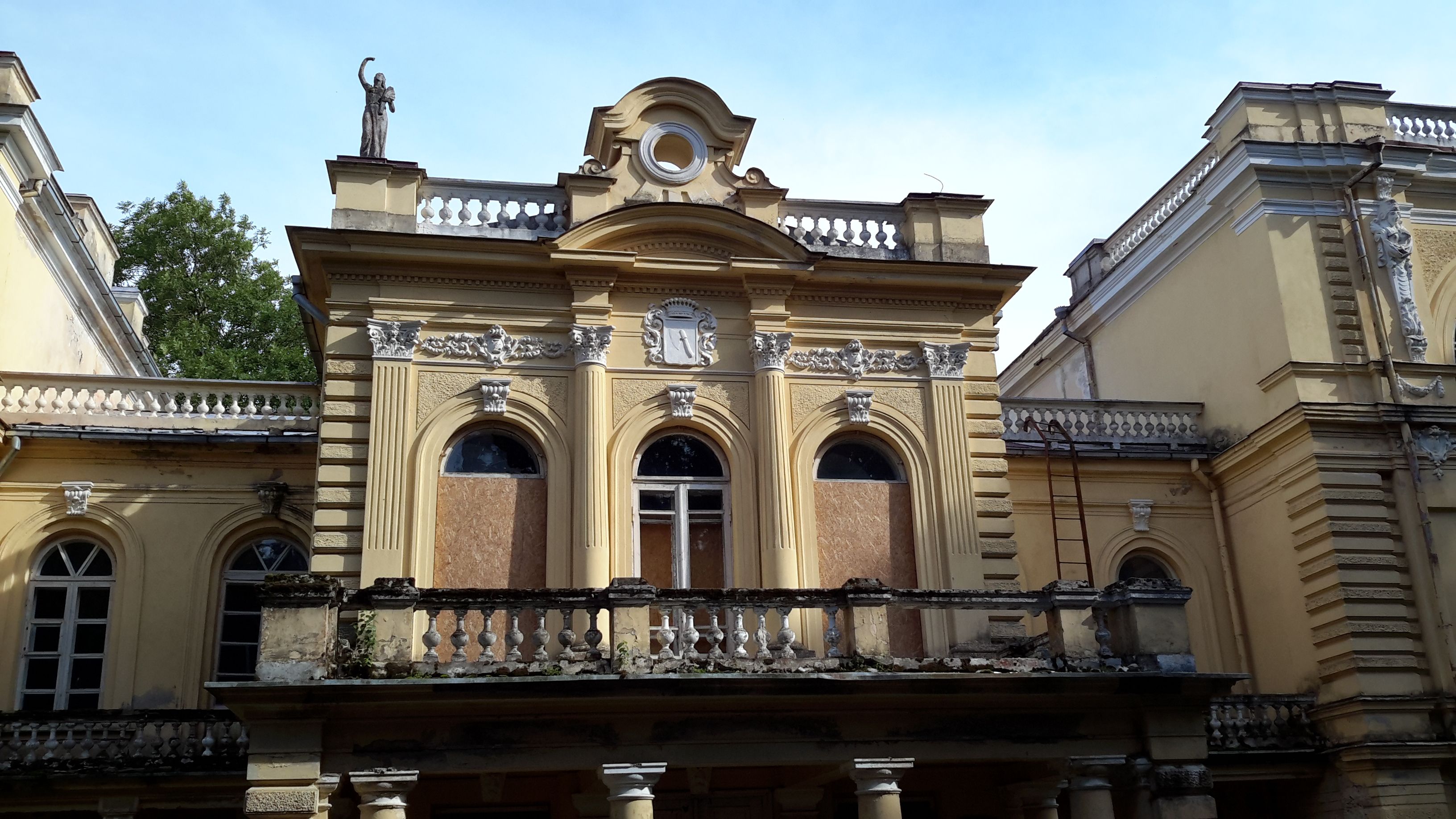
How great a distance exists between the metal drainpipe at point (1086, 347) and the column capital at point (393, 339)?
521 inches

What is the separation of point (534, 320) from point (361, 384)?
7.30 feet

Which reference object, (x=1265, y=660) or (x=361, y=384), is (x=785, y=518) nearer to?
(x=361, y=384)

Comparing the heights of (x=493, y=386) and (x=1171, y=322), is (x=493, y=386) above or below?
below

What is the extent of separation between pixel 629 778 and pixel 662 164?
8417 mm

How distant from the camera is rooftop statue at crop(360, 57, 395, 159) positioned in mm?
17422

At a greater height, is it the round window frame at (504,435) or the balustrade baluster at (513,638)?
the round window frame at (504,435)

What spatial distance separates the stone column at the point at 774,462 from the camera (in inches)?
634

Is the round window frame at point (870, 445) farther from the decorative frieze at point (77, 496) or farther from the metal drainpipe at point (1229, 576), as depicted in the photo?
the decorative frieze at point (77, 496)

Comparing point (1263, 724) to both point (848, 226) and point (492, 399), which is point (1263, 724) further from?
point (492, 399)

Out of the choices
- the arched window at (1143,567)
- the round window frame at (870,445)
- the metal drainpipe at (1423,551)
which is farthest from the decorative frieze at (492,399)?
the metal drainpipe at (1423,551)

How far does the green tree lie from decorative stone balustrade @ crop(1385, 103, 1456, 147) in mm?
22890

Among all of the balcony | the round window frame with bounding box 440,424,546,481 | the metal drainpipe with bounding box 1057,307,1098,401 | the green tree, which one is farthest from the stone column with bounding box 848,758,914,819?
the green tree

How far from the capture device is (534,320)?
1680cm

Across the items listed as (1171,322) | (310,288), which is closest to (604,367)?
(310,288)
